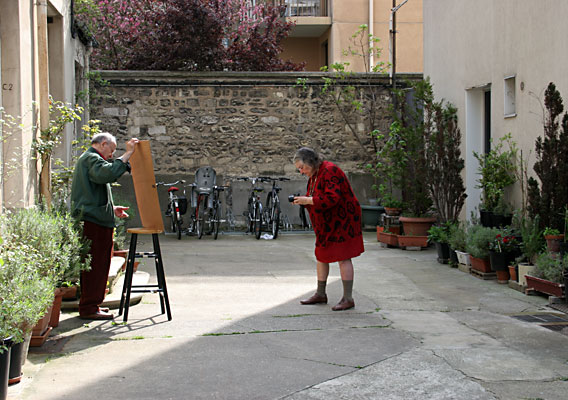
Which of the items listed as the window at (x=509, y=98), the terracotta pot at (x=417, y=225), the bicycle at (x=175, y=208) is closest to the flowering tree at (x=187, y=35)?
the bicycle at (x=175, y=208)

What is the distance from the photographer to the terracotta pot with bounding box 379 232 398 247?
439 inches

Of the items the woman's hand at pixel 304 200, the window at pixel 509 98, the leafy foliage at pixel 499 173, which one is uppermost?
the window at pixel 509 98

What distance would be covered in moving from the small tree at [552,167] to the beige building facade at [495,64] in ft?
0.62

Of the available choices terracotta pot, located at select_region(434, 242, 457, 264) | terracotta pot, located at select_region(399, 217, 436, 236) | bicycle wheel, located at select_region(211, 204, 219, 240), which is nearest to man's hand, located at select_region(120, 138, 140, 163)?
terracotta pot, located at select_region(434, 242, 457, 264)

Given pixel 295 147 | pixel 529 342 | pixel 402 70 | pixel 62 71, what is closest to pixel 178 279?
pixel 62 71

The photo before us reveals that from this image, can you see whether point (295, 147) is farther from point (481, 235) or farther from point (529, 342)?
point (529, 342)

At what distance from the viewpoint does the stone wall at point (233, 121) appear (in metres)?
13.5

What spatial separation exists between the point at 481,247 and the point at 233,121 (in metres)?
6.82

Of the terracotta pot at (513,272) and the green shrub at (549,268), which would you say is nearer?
the green shrub at (549,268)

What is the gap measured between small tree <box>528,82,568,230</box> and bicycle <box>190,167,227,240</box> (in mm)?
6349

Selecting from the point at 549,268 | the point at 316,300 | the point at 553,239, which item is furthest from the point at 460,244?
the point at 316,300

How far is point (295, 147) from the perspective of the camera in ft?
45.9

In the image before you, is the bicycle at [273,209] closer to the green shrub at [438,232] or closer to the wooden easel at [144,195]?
the green shrub at [438,232]

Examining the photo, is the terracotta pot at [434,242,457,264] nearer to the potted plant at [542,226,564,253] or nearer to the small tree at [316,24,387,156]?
the potted plant at [542,226,564,253]
